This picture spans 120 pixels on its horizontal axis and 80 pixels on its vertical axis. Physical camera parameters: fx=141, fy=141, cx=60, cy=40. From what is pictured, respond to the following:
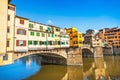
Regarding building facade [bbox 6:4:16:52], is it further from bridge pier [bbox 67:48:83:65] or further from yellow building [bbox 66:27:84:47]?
yellow building [bbox 66:27:84:47]

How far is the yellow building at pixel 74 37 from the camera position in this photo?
5959 centimetres

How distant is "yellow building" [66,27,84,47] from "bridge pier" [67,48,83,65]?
3.31 m

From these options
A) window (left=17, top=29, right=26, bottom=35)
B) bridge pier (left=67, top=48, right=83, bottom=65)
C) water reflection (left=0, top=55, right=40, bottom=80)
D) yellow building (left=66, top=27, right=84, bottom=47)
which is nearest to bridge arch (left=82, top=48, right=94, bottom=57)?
yellow building (left=66, top=27, right=84, bottom=47)

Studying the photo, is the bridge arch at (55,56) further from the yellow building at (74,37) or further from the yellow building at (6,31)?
the yellow building at (6,31)

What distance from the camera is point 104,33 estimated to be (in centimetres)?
12231

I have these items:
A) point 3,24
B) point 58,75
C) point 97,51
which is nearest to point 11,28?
point 3,24

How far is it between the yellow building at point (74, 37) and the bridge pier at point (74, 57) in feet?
10.9

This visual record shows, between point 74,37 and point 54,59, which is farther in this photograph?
point 74,37

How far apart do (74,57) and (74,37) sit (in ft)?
31.8

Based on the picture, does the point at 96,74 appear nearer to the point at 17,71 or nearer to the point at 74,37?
the point at 74,37

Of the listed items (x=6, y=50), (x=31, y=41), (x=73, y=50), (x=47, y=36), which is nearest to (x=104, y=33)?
(x=73, y=50)

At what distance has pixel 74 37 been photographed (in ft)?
200

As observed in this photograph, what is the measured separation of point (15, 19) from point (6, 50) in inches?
310

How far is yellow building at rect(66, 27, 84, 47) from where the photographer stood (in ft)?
195
